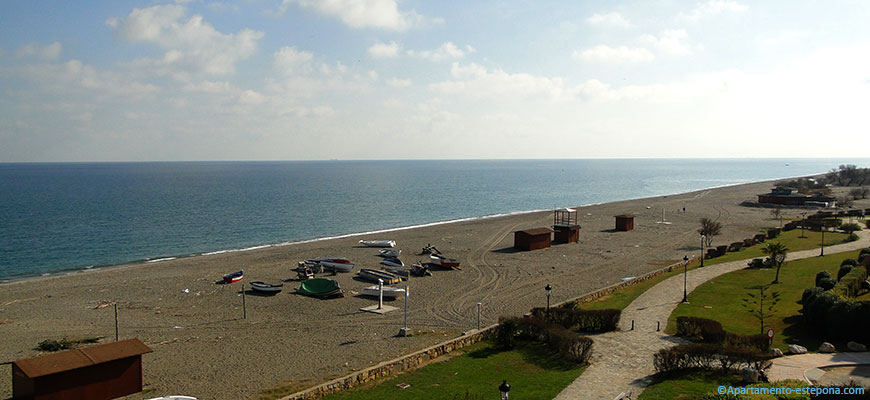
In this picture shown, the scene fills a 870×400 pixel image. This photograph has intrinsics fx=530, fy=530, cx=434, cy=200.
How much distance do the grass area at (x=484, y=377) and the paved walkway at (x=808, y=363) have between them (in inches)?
212

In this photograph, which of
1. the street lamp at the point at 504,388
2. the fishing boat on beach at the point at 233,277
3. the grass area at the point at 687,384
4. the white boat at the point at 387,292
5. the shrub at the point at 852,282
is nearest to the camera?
the street lamp at the point at 504,388

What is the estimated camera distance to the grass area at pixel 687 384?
1378cm

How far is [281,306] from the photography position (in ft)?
95.9

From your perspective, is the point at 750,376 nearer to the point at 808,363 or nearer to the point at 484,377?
the point at 808,363

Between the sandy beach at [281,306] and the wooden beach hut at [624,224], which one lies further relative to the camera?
the wooden beach hut at [624,224]

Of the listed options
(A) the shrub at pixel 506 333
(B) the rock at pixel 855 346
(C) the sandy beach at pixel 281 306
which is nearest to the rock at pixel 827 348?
(B) the rock at pixel 855 346

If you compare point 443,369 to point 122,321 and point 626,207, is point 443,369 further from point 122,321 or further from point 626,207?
point 626,207

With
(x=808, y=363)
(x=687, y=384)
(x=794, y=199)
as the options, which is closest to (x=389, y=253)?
(x=687, y=384)

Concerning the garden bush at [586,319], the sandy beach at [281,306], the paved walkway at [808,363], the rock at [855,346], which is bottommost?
the sandy beach at [281,306]

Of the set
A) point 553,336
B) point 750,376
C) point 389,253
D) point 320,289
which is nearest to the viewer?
point 750,376

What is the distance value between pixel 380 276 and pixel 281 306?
7.79 metres

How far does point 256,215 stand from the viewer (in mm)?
79188

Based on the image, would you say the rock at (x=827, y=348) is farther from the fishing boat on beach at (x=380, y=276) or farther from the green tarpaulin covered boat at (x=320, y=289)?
the fishing boat on beach at (x=380, y=276)

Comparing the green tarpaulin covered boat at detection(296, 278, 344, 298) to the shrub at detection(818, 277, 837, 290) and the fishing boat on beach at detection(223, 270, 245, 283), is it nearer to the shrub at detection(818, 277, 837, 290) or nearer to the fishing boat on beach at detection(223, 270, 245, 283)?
the fishing boat on beach at detection(223, 270, 245, 283)
